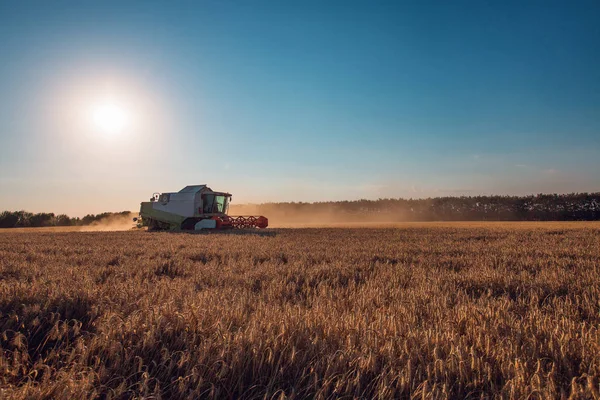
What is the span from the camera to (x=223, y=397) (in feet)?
7.11

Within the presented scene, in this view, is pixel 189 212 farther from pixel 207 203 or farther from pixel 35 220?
pixel 35 220

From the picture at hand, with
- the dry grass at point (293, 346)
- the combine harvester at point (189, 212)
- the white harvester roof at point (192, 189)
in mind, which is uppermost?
the white harvester roof at point (192, 189)

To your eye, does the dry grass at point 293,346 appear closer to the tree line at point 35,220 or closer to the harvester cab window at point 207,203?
the harvester cab window at point 207,203

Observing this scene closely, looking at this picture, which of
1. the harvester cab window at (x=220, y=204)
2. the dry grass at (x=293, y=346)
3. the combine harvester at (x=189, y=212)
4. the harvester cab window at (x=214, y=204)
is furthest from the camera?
the harvester cab window at (x=220, y=204)

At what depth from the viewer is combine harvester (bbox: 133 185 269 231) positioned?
29.8 m

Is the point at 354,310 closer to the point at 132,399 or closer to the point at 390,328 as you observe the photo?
the point at 390,328

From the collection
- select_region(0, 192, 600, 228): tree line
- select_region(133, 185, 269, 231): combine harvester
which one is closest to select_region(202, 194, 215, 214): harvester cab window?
select_region(133, 185, 269, 231): combine harvester

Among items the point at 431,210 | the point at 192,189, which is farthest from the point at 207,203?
the point at 431,210

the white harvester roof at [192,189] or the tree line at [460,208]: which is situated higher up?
the white harvester roof at [192,189]

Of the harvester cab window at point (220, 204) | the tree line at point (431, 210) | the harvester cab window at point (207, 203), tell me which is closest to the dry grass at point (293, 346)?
the harvester cab window at point (207, 203)

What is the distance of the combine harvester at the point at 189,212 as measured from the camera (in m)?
29.8

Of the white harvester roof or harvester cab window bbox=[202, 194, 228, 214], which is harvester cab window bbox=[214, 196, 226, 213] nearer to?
harvester cab window bbox=[202, 194, 228, 214]

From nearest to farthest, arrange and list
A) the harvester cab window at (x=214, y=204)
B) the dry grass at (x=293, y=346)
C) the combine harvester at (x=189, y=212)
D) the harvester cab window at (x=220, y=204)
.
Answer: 1. the dry grass at (x=293, y=346)
2. the combine harvester at (x=189, y=212)
3. the harvester cab window at (x=214, y=204)
4. the harvester cab window at (x=220, y=204)

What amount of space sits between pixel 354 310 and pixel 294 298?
1.05 meters
